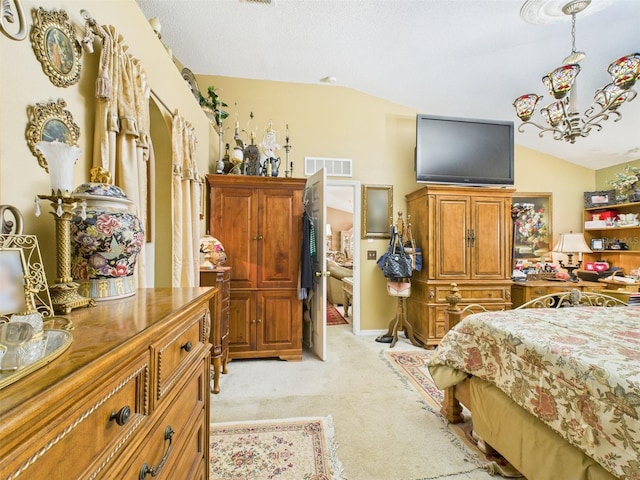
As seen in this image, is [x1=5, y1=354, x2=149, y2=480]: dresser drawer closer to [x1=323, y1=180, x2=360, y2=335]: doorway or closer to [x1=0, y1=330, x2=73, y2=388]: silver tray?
[x1=0, y1=330, x2=73, y2=388]: silver tray

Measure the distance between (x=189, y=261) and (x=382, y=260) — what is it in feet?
7.47

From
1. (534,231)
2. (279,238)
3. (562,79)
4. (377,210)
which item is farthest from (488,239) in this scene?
(279,238)

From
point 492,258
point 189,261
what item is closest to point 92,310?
point 189,261

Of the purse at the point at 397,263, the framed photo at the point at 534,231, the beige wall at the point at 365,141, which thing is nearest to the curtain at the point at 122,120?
the beige wall at the point at 365,141

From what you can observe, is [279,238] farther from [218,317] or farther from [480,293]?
[480,293]

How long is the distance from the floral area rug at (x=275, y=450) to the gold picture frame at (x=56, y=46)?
77.3 inches

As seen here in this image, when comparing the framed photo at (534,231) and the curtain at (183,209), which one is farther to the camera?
the framed photo at (534,231)

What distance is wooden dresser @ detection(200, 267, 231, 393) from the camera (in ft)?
7.64

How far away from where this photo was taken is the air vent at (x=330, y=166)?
3.78m

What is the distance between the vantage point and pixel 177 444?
2.76 feet

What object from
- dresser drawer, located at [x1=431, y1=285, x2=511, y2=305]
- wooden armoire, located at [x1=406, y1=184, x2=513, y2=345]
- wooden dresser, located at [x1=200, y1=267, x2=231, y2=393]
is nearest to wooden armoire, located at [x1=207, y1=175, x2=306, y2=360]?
wooden dresser, located at [x1=200, y1=267, x2=231, y2=393]

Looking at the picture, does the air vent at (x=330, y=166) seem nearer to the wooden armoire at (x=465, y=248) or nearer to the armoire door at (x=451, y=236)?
the wooden armoire at (x=465, y=248)

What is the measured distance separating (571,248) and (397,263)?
8.36ft

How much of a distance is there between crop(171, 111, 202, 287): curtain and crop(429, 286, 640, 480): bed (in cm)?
196
